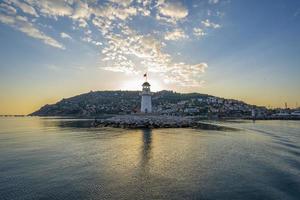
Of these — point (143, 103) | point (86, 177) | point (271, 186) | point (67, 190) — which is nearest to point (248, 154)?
point (271, 186)

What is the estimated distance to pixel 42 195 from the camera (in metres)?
12.3

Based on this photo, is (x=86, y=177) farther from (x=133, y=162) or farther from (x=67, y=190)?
(x=133, y=162)

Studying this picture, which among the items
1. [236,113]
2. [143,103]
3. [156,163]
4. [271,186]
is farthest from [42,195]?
[236,113]

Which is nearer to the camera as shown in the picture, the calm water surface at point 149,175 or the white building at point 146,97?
the calm water surface at point 149,175

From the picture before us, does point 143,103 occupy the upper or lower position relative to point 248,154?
upper

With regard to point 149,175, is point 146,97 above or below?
above

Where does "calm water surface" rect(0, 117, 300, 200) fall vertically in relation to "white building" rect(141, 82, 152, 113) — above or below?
below

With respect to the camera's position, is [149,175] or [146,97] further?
[146,97]

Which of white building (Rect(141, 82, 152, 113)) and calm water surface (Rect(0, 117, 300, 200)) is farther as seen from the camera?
white building (Rect(141, 82, 152, 113))

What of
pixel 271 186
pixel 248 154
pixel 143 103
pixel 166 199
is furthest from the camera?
pixel 143 103

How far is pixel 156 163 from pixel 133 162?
2115mm

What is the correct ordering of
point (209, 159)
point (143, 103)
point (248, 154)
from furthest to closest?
point (143, 103)
point (248, 154)
point (209, 159)

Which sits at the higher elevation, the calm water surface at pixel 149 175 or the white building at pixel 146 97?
the white building at pixel 146 97

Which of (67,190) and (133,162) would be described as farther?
(133,162)
